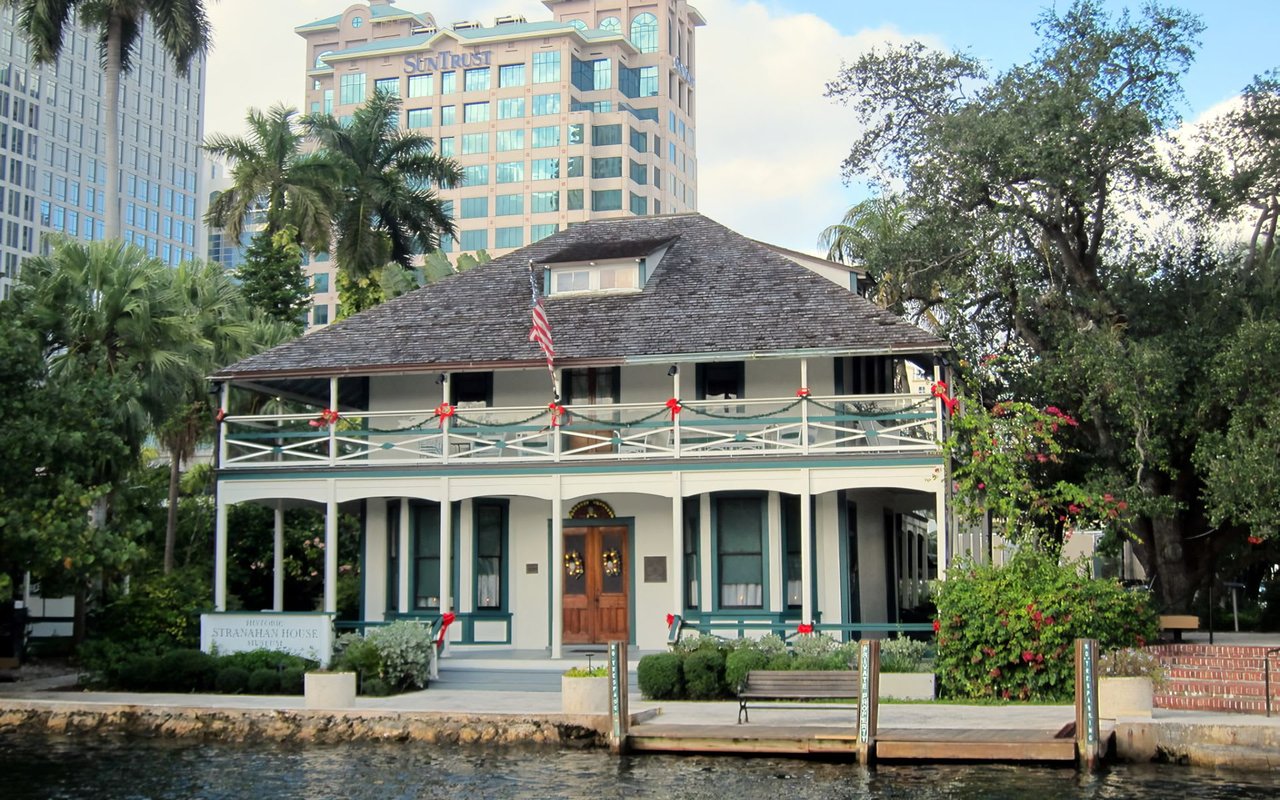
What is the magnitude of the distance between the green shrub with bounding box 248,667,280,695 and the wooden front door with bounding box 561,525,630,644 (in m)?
6.11

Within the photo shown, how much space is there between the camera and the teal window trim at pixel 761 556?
26438mm

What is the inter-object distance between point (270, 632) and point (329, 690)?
4312mm

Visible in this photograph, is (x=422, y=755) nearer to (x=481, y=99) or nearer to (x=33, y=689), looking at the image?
(x=33, y=689)

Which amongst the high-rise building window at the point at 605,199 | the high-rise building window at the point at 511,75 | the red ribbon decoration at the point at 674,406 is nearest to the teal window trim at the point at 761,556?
the red ribbon decoration at the point at 674,406

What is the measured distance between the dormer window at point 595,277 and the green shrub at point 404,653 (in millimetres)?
8636

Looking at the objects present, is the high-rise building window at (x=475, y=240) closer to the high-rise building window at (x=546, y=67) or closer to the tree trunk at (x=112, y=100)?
the high-rise building window at (x=546, y=67)

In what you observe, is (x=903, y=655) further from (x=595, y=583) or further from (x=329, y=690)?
Answer: (x=329, y=690)

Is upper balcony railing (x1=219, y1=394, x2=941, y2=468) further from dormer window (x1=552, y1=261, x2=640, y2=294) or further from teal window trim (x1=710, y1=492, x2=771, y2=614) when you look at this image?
dormer window (x1=552, y1=261, x2=640, y2=294)

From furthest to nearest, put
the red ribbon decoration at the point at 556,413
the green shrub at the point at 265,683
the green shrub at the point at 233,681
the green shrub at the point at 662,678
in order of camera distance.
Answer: the red ribbon decoration at the point at 556,413, the green shrub at the point at 233,681, the green shrub at the point at 265,683, the green shrub at the point at 662,678

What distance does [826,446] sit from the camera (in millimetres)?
25594

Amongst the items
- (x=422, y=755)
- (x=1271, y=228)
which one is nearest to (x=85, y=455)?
(x=422, y=755)

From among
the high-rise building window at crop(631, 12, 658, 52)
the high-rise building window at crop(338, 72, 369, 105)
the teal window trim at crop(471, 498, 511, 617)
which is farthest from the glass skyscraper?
the teal window trim at crop(471, 498, 511, 617)

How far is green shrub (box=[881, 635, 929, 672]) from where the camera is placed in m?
22.1

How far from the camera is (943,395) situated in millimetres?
24859
